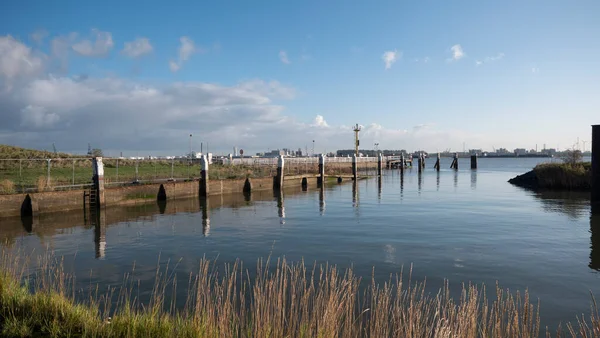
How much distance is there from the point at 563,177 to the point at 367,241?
83.1ft

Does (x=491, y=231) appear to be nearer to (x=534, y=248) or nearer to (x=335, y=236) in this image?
(x=534, y=248)

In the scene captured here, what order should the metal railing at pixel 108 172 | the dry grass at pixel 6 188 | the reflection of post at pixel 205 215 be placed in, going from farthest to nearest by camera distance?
the metal railing at pixel 108 172 → the dry grass at pixel 6 188 → the reflection of post at pixel 205 215

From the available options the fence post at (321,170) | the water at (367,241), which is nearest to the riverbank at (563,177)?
the water at (367,241)

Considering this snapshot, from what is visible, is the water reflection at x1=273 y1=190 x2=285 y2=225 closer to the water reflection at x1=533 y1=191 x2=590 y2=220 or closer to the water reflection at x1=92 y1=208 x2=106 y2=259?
the water reflection at x1=92 y1=208 x2=106 y2=259

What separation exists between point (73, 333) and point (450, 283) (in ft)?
22.2

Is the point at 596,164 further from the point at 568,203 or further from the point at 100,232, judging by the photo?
the point at 100,232

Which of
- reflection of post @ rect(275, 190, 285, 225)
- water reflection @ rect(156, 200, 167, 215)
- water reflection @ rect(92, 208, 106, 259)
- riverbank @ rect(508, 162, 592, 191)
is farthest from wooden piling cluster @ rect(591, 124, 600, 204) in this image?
water reflection @ rect(92, 208, 106, 259)

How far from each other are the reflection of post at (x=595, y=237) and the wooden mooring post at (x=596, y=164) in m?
0.61

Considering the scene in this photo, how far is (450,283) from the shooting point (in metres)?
8.34

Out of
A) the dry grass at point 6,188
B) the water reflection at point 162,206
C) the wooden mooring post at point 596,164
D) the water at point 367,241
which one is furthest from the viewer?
the water reflection at point 162,206

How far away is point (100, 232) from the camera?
46.8ft

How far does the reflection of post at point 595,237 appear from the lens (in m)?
10.2

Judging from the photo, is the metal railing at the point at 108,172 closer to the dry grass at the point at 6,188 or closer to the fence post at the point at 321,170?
the dry grass at the point at 6,188

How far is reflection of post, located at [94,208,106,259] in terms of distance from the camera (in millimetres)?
11301
